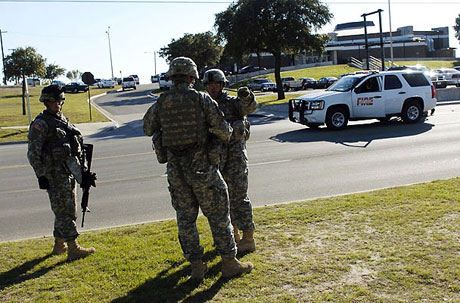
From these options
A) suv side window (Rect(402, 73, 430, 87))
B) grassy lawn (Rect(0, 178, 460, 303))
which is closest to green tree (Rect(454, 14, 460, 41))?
suv side window (Rect(402, 73, 430, 87))

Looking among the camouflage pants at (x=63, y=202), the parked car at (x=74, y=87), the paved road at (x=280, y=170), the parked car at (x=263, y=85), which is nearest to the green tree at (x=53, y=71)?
the parked car at (x=74, y=87)

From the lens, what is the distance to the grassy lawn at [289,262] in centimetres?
376

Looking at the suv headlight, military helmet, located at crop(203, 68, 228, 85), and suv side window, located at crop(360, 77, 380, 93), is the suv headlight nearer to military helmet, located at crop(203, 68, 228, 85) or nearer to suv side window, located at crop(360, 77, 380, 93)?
suv side window, located at crop(360, 77, 380, 93)

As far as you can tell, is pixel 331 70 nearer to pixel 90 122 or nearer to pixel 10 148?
pixel 90 122

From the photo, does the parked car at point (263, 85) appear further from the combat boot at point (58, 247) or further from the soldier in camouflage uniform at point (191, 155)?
the soldier in camouflage uniform at point (191, 155)

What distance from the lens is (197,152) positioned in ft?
13.0

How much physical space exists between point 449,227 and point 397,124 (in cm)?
1170

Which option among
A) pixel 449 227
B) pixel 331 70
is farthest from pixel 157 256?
pixel 331 70

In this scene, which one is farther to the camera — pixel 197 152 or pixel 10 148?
pixel 10 148

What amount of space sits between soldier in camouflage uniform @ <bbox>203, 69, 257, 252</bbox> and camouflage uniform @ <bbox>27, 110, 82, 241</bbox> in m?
1.59

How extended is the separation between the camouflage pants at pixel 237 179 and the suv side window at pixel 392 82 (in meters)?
12.3

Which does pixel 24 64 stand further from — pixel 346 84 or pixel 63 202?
pixel 63 202

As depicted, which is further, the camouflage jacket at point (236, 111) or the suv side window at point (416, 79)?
the suv side window at point (416, 79)

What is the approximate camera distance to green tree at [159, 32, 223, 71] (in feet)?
165
